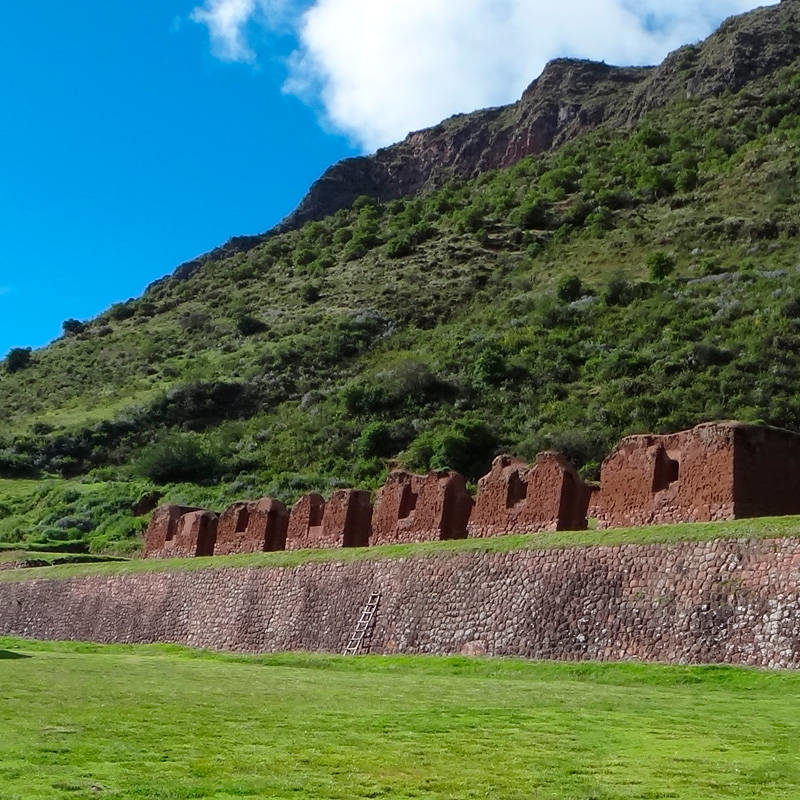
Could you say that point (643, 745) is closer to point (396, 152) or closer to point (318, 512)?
point (318, 512)

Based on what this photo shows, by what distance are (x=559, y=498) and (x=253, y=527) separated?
1078cm

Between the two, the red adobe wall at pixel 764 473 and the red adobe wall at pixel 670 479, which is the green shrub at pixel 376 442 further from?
the red adobe wall at pixel 764 473

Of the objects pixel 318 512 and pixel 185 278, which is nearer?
pixel 318 512

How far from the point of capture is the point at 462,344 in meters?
60.4

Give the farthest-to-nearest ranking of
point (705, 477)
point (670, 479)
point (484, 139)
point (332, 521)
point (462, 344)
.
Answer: point (484, 139) < point (462, 344) < point (332, 521) < point (670, 479) < point (705, 477)

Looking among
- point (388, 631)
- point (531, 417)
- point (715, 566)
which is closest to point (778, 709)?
point (715, 566)

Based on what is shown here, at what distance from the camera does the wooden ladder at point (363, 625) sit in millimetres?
20109

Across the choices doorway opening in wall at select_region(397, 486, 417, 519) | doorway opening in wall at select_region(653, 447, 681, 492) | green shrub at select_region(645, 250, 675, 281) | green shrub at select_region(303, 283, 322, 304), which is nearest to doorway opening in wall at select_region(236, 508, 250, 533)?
doorway opening in wall at select_region(397, 486, 417, 519)

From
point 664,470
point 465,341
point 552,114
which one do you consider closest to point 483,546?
point 664,470

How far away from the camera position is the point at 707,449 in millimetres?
18094

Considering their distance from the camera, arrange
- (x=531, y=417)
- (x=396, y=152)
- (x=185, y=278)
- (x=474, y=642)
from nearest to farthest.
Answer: (x=474, y=642) → (x=531, y=417) → (x=185, y=278) → (x=396, y=152)

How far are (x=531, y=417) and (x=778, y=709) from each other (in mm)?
39113

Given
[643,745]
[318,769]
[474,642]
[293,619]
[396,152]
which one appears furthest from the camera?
[396,152]

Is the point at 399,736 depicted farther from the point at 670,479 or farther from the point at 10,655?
the point at 670,479
